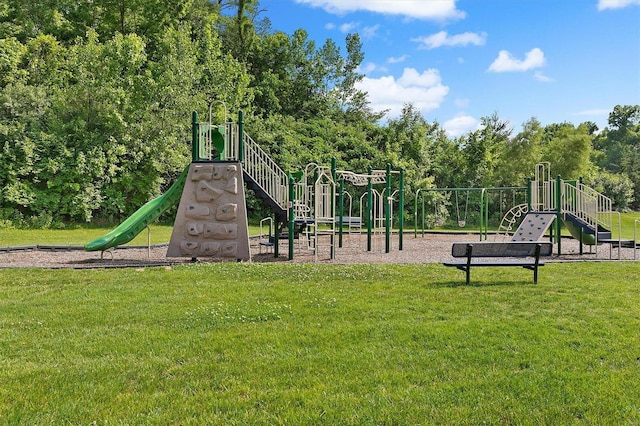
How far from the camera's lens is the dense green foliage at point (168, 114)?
969 inches

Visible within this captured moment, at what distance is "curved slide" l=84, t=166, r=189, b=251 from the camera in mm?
12305

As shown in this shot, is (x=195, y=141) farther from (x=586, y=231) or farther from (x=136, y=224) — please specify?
(x=586, y=231)

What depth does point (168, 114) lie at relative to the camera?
90.6 ft

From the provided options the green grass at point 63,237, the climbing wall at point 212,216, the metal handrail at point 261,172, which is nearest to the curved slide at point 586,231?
the metal handrail at point 261,172

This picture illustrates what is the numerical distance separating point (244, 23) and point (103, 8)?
11.0 meters

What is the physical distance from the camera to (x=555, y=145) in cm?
3288

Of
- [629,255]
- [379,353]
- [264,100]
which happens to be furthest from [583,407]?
[264,100]

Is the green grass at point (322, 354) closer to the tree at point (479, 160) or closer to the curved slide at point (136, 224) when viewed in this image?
the curved slide at point (136, 224)

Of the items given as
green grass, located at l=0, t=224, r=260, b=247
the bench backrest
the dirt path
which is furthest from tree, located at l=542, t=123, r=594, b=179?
the bench backrest

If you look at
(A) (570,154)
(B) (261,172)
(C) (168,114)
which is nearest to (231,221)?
(B) (261,172)

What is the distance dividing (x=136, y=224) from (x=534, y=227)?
10.7m

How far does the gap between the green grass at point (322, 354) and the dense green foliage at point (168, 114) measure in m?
18.2

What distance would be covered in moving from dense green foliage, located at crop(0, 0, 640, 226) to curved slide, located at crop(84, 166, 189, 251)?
42.7 ft

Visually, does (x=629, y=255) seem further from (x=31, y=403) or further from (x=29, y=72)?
(x=29, y=72)
